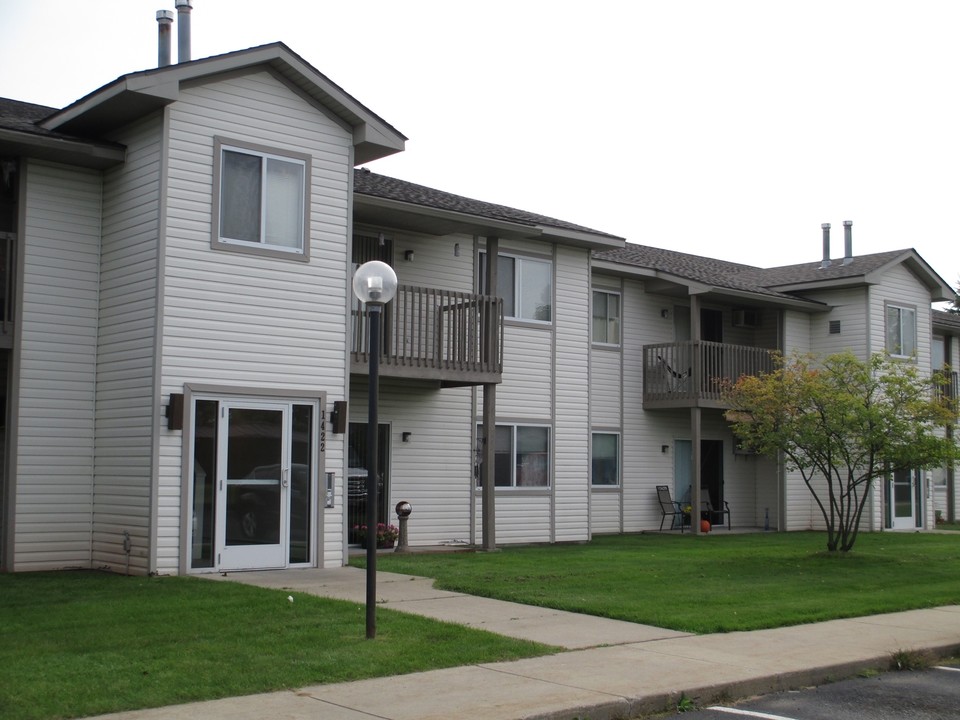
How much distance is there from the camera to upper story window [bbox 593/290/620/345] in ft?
80.6

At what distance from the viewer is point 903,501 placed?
28.7 metres

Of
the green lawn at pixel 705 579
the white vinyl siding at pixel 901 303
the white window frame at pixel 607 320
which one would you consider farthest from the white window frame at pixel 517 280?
the white vinyl siding at pixel 901 303

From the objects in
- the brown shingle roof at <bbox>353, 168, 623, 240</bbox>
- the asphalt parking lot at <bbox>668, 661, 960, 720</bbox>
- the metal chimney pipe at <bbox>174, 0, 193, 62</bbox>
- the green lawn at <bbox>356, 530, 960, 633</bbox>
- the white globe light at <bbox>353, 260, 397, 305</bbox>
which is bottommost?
the asphalt parking lot at <bbox>668, 661, 960, 720</bbox>

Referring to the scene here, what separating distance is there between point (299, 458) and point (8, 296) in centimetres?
433

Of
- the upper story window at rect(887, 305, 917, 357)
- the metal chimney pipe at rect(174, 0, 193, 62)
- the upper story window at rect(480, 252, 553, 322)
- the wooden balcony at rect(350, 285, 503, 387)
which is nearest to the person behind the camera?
the metal chimney pipe at rect(174, 0, 193, 62)

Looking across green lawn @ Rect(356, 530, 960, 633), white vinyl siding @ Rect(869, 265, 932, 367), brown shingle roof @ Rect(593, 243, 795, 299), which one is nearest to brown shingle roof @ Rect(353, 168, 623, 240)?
brown shingle roof @ Rect(593, 243, 795, 299)

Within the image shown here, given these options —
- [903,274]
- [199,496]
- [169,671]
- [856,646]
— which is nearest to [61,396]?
[199,496]

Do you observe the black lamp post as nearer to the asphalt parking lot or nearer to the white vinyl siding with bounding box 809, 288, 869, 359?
the asphalt parking lot

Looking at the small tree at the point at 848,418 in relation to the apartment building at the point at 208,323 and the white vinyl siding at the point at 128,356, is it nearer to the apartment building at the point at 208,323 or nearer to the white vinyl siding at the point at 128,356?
the apartment building at the point at 208,323

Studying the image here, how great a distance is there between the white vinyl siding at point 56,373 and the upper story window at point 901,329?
20.2m

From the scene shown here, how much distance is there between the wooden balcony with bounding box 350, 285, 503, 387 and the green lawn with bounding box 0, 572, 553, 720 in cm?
587

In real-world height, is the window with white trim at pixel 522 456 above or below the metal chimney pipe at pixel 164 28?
below

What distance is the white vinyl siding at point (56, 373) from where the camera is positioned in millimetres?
14477

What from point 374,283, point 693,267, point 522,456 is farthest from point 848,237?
point 374,283
